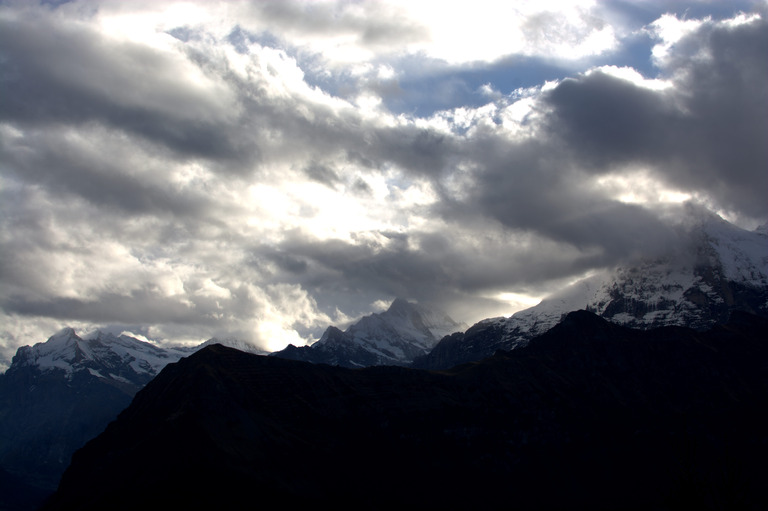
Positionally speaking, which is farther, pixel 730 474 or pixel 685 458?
pixel 685 458

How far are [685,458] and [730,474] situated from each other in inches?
443

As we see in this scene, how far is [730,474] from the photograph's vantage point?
314ft

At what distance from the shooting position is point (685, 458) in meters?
107

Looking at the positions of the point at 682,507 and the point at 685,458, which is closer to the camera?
the point at 682,507

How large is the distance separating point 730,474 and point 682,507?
27.2ft

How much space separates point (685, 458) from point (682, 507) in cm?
956

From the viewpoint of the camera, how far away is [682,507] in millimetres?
99250
